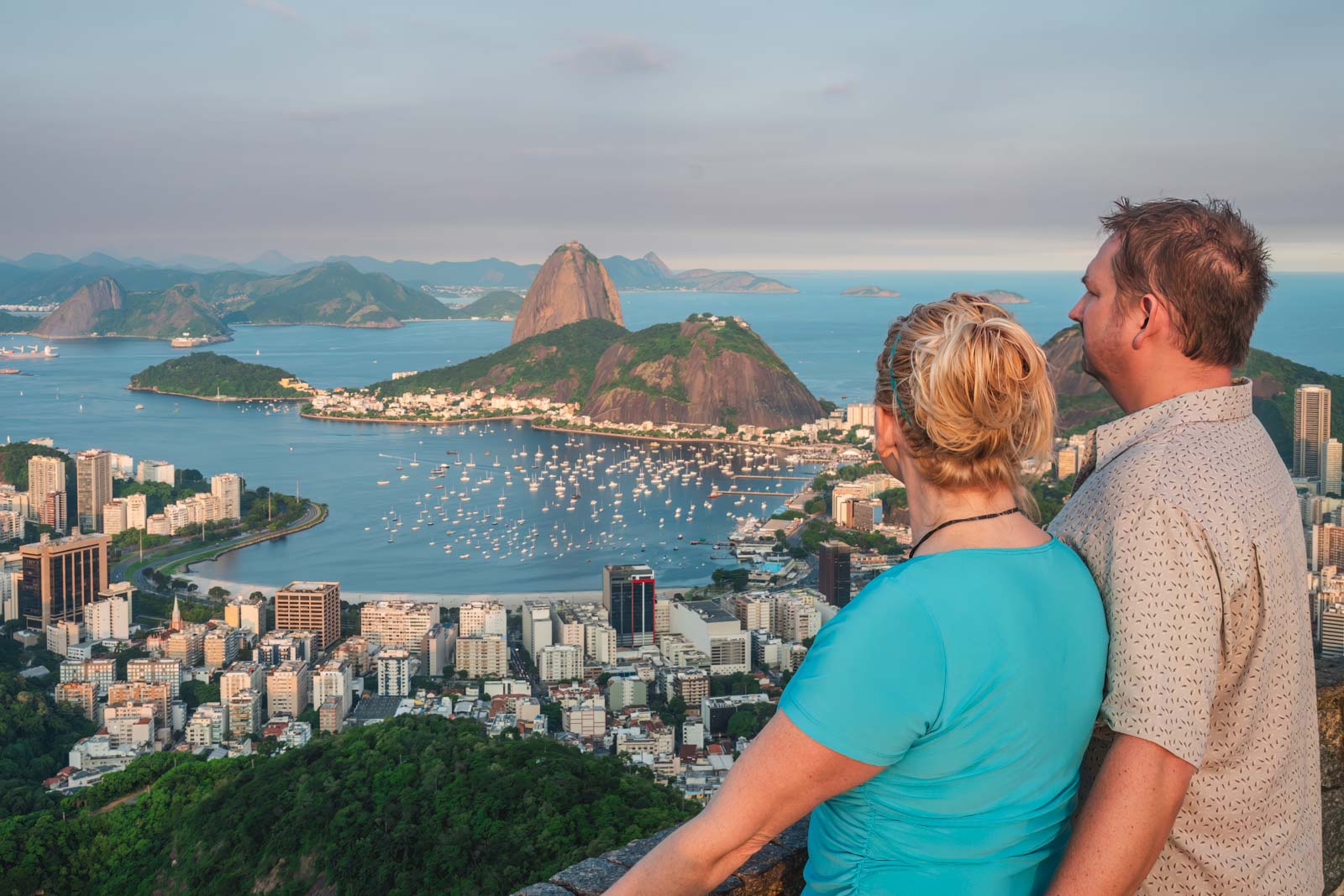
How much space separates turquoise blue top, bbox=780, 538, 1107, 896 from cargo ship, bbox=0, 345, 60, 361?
54.7m

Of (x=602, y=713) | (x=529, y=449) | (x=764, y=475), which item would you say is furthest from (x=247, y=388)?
(x=602, y=713)

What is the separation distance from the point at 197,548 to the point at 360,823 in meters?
13.4

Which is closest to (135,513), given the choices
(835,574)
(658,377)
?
(835,574)

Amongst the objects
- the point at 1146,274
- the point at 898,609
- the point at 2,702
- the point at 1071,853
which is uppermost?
the point at 1146,274

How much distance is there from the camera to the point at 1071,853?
669mm

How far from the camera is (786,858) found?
0.93 metres

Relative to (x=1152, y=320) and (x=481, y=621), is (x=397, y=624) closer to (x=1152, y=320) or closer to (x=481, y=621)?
(x=481, y=621)

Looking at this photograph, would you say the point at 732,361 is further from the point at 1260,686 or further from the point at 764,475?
the point at 1260,686

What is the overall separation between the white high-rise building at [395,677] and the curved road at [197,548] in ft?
19.3

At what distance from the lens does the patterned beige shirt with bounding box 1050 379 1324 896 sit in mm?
682

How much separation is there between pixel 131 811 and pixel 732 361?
2674 cm

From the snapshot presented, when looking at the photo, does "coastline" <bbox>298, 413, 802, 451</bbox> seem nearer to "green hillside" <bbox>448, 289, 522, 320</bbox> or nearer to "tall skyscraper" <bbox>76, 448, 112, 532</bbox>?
"tall skyscraper" <bbox>76, 448, 112, 532</bbox>

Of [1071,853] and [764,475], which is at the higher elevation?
[1071,853]

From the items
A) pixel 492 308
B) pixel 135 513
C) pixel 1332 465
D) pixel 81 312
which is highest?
pixel 492 308
